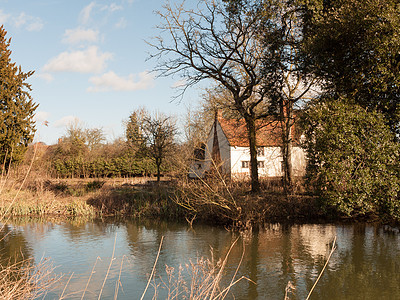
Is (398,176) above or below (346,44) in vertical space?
below

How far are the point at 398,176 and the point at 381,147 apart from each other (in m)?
1.07

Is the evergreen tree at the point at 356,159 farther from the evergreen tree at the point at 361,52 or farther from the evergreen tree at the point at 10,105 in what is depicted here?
the evergreen tree at the point at 10,105

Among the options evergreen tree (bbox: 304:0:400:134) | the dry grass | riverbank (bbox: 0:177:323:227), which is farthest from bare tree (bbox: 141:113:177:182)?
the dry grass

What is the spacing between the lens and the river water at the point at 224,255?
8094 mm

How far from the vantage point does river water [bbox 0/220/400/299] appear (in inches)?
319

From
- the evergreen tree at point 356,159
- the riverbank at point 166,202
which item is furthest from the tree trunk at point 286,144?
the evergreen tree at point 356,159

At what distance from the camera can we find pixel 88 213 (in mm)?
19188

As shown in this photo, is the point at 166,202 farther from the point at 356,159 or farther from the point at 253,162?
the point at 356,159

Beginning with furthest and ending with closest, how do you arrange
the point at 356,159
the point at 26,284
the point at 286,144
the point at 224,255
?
the point at 286,144 < the point at 356,159 < the point at 224,255 < the point at 26,284

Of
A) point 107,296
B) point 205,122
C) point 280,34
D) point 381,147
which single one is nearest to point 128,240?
point 107,296

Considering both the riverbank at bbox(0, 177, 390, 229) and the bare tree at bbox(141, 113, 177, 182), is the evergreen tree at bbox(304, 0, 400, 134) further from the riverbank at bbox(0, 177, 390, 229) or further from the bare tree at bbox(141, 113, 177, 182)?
the bare tree at bbox(141, 113, 177, 182)

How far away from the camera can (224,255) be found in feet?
36.9

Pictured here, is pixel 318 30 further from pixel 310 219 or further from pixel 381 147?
pixel 310 219

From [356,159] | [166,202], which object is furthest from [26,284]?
[166,202]
